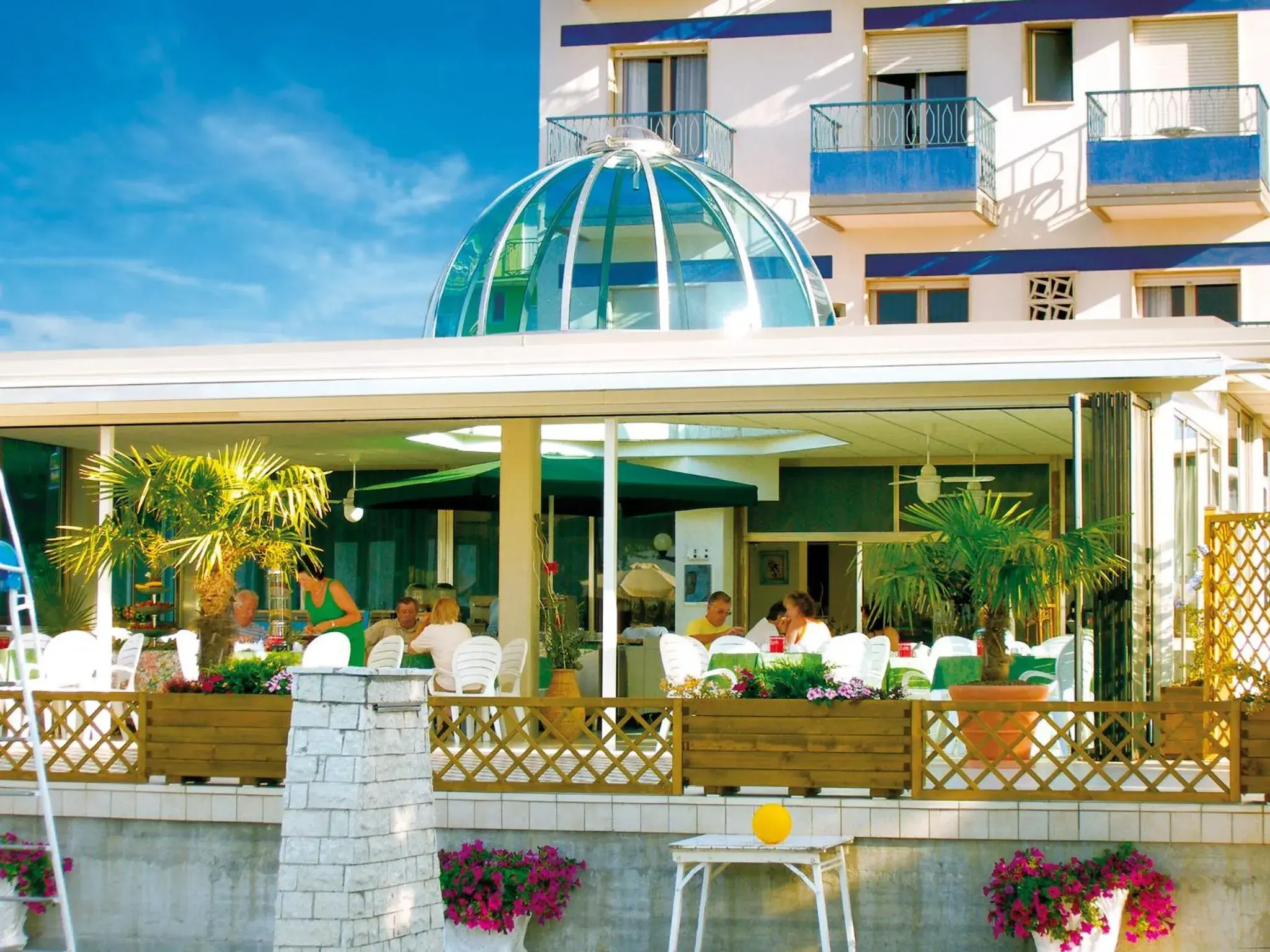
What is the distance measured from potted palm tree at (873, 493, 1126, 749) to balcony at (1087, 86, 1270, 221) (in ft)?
46.9

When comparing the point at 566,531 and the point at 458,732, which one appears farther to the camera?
the point at 566,531

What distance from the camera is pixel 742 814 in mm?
9742

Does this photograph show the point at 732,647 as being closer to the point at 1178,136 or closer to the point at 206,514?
the point at 206,514

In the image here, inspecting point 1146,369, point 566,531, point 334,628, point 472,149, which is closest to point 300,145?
point 472,149

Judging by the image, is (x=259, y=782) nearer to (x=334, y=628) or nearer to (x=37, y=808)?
(x=37, y=808)

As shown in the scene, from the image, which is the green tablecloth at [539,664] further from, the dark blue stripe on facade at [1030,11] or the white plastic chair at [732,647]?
the dark blue stripe on facade at [1030,11]

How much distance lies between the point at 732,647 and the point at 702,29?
1636cm

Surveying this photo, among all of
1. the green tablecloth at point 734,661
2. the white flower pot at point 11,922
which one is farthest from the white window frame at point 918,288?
the white flower pot at point 11,922

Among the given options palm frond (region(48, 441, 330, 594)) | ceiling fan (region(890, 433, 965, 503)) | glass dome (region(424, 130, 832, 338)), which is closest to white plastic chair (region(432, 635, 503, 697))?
palm frond (region(48, 441, 330, 594))

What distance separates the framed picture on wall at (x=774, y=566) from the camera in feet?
60.0

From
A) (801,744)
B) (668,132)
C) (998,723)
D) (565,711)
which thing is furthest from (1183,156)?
(801,744)

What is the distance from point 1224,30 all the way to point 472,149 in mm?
32048

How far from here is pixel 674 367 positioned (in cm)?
1122

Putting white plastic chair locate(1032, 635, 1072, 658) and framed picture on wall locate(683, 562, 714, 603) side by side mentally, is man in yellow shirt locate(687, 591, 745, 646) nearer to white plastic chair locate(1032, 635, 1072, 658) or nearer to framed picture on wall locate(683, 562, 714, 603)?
white plastic chair locate(1032, 635, 1072, 658)
